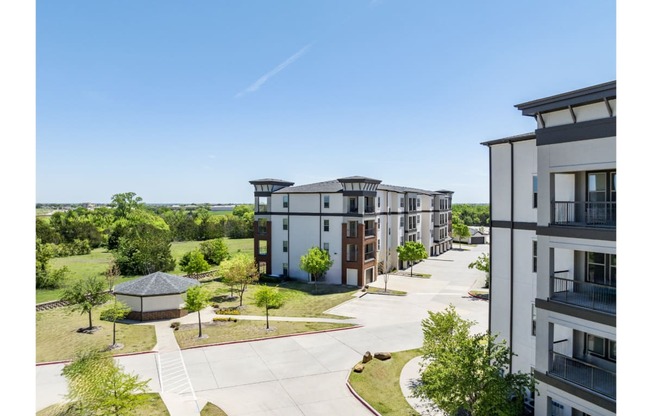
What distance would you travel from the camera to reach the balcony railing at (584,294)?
34.5ft

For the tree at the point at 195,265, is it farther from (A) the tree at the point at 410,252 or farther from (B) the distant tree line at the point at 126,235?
(A) the tree at the point at 410,252

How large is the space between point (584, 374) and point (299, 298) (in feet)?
75.3

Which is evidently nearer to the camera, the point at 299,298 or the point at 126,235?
the point at 299,298

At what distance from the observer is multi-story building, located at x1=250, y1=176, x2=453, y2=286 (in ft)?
118

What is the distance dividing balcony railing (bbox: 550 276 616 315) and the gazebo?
23031 millimetres

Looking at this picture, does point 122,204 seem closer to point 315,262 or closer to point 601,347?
point 315,262

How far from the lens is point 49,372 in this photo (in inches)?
684

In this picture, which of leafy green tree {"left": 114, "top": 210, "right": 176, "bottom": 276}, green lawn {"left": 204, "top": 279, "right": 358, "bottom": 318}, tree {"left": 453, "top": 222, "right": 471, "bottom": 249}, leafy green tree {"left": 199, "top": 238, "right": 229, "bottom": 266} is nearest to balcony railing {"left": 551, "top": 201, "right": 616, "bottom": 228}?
green lawn {"left": 204, "top": 279, "right": 358, "bottom": 318}

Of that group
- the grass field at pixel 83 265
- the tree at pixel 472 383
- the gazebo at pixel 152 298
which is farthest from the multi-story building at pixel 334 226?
the tree at pixel 472 383

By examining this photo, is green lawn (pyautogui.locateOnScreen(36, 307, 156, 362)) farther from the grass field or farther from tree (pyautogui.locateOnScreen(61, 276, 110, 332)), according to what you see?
the grass field

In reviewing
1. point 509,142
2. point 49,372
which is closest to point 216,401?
point 49,372

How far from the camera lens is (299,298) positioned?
Answer: 103ft

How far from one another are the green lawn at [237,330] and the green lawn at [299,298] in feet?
7.53

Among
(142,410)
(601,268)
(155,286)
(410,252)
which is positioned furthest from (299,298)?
(601,268)
